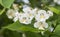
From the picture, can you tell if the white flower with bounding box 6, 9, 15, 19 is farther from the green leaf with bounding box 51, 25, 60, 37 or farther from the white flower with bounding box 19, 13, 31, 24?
the green leaf with bounding box 51, 25, 60, 37

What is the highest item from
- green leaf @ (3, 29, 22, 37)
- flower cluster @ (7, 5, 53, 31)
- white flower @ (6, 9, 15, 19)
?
flower cluster @ (7, 5, 53, 31)

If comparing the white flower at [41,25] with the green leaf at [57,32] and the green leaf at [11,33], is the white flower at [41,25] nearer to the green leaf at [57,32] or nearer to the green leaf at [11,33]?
the green leaf at [57,32]

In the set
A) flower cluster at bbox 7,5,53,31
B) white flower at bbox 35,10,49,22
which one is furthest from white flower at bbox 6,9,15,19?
white flower at bbox 35,10,49,22

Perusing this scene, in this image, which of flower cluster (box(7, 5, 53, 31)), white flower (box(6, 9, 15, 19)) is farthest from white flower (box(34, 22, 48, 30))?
white flower (box(6, 9, 15, 19))

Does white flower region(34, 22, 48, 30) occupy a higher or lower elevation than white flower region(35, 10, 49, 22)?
lower

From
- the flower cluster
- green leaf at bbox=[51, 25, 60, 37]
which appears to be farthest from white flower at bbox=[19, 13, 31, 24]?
green leaf at bbox=[51, 25, 60, 37]

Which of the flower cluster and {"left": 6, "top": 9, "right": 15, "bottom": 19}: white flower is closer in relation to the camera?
the flower cluster

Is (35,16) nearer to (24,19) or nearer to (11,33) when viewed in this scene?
(24,19)

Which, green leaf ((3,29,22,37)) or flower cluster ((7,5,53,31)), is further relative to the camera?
green leaf ((3,29,22,37))

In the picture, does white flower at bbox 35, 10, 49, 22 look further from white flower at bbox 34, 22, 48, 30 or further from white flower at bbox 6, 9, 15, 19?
white flower at bbox 6, 9, 15, 19

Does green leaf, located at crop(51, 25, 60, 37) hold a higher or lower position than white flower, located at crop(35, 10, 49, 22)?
lower

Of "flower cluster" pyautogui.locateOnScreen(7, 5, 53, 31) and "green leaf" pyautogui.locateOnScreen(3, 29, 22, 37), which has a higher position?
"flower cluster" pyautogui.locateOnScreen(7, 5, 53, 31)

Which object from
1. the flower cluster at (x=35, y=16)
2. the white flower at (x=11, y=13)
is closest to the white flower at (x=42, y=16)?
the flower cluster at (x=35, y=16)
